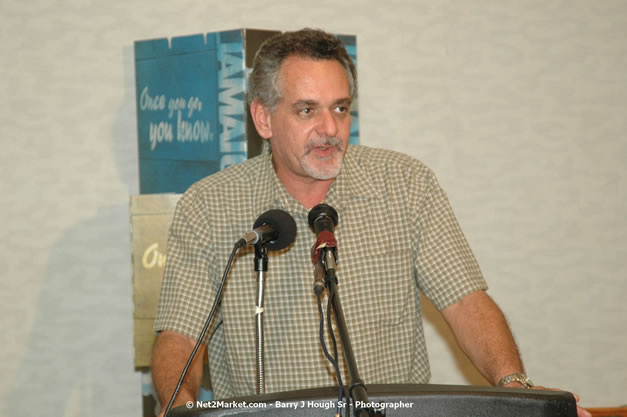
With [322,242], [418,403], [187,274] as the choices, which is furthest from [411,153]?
[418,403]

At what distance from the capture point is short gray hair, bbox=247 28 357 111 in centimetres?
190

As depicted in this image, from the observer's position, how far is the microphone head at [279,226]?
1.36 m

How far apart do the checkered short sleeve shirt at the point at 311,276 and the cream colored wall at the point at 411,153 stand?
1108mm

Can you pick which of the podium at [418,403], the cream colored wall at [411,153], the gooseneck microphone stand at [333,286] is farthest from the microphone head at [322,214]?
the cream colored wall at [411,153]

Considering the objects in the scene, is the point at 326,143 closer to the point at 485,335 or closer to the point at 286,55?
the point at 286,55

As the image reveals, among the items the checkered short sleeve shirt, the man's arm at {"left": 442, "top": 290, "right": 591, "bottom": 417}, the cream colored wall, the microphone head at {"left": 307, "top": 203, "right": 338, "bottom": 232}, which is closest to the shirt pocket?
the checkered short sleeve shirt

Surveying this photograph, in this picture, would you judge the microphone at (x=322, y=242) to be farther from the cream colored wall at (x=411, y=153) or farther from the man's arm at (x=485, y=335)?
the cream colored wall at (x=411, y=153)

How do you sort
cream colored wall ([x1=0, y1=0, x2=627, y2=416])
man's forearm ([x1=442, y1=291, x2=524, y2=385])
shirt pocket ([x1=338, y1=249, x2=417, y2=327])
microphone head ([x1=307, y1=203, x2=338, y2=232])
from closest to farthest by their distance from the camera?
1. microphone head ([x1=307, y1=203, x2=338, y2=232])
2. man's forearm ([x1=442, y1=291, x2=524, y2=385])
3. shirt pocket ([x1=338, y1=249, x2=417, y2=327])
4. cream colored wall ([x1=0, y1=0, x2=627, y2=416])

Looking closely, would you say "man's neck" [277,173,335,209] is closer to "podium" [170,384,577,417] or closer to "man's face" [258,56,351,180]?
"man's face" [258,56,351,180]

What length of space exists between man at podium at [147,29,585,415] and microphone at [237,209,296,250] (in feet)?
1.63

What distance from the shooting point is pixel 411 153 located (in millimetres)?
3148

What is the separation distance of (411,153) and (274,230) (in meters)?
1.88

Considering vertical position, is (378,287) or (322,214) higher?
(322,214)

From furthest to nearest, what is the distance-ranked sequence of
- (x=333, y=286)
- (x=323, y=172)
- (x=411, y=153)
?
1. (x=411, y=153)
2. (x=323, y=172)
3. (x=333, y=286)
